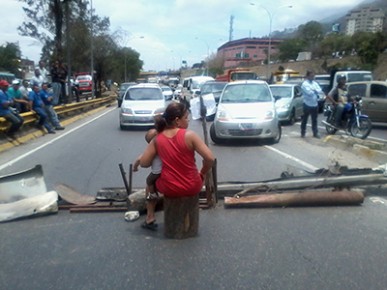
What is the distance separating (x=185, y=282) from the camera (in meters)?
4.14

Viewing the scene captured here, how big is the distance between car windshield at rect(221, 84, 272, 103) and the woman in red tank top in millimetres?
8667

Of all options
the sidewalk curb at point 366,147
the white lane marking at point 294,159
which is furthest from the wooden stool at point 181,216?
the sidewalk curb at point 366,147

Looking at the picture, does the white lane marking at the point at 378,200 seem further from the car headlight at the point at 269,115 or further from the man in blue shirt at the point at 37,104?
the man in blue shirt at the point at 37,104

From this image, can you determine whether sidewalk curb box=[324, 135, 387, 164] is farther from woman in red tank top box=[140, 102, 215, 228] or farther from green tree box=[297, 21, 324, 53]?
green tree box=[297, 21, 324, 53]

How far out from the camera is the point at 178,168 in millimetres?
5086

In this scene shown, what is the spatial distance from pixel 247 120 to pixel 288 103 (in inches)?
291

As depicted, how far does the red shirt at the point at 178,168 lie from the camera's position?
505 centimetres

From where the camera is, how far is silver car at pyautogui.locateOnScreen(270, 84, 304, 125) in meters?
19.1

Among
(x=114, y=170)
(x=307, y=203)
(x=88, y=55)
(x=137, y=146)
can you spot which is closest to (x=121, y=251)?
(x=307, y=203)

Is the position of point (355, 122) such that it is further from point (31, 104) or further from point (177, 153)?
point (177, 153)

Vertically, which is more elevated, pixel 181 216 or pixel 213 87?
pixel 181 216

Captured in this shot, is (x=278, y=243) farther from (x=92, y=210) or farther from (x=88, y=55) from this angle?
(x=88, y=55)

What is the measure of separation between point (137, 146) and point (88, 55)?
3397 cm

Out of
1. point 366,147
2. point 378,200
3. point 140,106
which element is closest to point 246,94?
point 366,147
